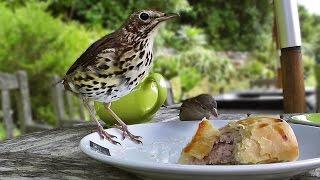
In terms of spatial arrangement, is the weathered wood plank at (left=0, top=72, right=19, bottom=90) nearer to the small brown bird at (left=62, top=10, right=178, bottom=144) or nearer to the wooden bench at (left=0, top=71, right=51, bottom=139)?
the wooden bench at (left=0, top=71, right=51, bottom=139)

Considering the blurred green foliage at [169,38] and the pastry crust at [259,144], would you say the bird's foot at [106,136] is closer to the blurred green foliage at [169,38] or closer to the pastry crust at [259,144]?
the pastry crust at [259,144]

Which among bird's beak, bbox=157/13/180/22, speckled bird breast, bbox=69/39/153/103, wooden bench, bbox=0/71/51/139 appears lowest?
wooden bench, bbox=0/71/51/139

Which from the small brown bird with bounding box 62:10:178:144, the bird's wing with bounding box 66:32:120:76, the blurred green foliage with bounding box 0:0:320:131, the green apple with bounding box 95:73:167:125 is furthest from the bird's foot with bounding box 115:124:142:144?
the blurred green foliage with bounding box 0:0:320:131

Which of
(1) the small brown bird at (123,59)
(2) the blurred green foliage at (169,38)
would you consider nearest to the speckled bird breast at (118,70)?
(1) the small brown bird at (123,59)

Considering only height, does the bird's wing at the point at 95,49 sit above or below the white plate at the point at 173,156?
above

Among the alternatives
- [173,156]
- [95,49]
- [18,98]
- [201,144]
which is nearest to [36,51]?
[18,98]

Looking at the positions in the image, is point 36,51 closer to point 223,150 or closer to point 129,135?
point 129,135

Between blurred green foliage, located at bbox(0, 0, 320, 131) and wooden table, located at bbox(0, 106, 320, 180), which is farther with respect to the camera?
blurred green foliage, located at bbox(0, 0, 320, 131)
